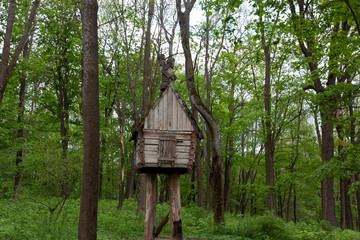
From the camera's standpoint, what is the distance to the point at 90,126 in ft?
21.5

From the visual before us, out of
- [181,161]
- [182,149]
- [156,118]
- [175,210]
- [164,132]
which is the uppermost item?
[156,118]

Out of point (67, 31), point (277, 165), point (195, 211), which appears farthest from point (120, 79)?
point (277, 165)

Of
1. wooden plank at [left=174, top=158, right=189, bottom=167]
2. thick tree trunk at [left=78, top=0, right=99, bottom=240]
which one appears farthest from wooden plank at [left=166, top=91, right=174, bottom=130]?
thick tree trunk at [left=78, top=0, right=99, bottom=240]

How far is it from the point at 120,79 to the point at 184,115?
18.5 meters

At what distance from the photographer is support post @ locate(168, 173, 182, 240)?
316 inches

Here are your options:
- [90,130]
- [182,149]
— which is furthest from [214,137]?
[90,130]

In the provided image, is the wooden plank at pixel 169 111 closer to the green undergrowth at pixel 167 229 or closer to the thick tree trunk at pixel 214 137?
the thick tree trunk at pixel 214 137

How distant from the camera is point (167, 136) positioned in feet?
24.2

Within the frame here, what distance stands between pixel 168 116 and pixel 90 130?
1.95m

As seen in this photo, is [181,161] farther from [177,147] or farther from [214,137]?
[214,137]

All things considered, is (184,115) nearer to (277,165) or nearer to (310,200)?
(277,165)

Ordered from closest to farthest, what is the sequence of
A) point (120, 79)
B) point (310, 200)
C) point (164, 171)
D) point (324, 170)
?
point (164, 171), point (324, 170), point (120, 79), point (310, 200)

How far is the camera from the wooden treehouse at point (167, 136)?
288 inches

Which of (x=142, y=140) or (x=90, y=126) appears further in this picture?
(x=142, y=140)
